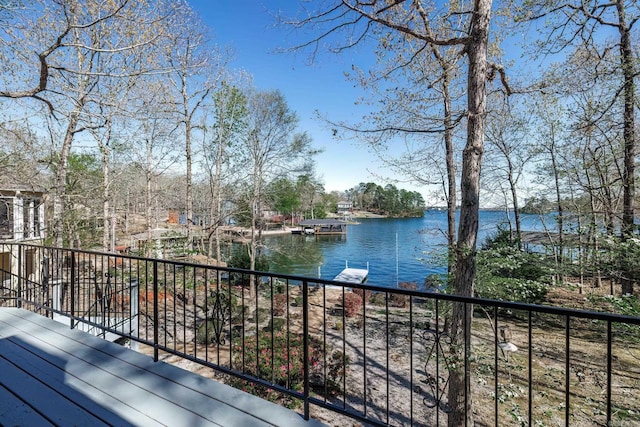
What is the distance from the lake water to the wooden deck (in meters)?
3.79

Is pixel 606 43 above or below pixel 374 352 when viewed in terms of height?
above

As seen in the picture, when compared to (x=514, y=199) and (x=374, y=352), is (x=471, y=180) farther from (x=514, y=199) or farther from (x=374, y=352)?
(x=514, y=199)

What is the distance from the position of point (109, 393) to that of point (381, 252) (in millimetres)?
27989

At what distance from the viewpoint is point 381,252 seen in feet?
94.7

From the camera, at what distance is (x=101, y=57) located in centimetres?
816

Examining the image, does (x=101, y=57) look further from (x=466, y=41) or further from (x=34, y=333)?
(x=466, y=41)

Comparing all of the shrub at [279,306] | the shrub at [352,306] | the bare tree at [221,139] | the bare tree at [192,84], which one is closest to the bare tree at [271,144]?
the bare tree at [221,139]

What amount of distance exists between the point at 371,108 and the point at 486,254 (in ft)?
10.0

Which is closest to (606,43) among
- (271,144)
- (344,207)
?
(271,144)

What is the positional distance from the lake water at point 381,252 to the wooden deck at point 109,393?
12.4 feet

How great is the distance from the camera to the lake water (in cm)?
770

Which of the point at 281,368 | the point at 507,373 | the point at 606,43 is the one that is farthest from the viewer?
the point at 606,43

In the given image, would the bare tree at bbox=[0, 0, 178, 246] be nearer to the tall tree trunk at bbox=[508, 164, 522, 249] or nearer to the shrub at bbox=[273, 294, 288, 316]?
the shrub at bbox=[273, 294, 288, 316]

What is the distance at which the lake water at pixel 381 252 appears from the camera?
7704 mm
